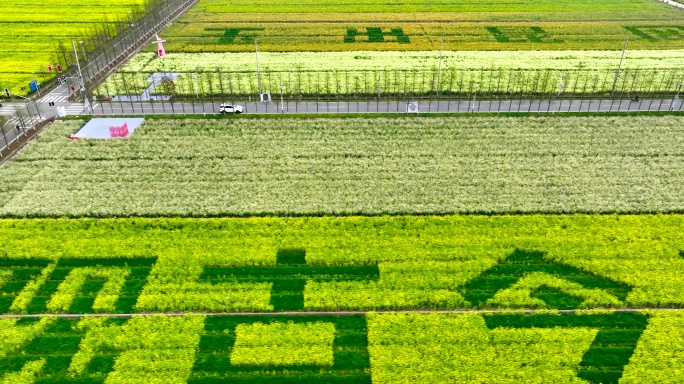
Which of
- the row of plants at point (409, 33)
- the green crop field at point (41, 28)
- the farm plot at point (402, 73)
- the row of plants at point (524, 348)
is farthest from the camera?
the row of plants at point (409, 33)

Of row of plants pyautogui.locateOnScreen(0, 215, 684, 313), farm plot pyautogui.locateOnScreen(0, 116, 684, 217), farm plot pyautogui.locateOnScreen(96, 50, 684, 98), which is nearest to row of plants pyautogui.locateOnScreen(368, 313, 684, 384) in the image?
row of plants pyautogui.locateOnScreen(0, 215, 684, 313)

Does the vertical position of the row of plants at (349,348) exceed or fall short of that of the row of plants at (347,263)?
it falls short

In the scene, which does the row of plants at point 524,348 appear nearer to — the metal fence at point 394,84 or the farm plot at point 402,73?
the metal fence at point 394,84

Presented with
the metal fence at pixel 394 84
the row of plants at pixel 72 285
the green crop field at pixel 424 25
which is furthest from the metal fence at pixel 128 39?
the row of plants at pixel 72 285

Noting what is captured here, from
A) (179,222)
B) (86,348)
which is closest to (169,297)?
(86,348)

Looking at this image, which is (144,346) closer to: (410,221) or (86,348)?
(86,348)

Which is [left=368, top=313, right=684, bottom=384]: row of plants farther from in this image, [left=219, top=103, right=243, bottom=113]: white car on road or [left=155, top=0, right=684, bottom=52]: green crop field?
[left=155, top=0, right=684, bottom=52]: green crop field
